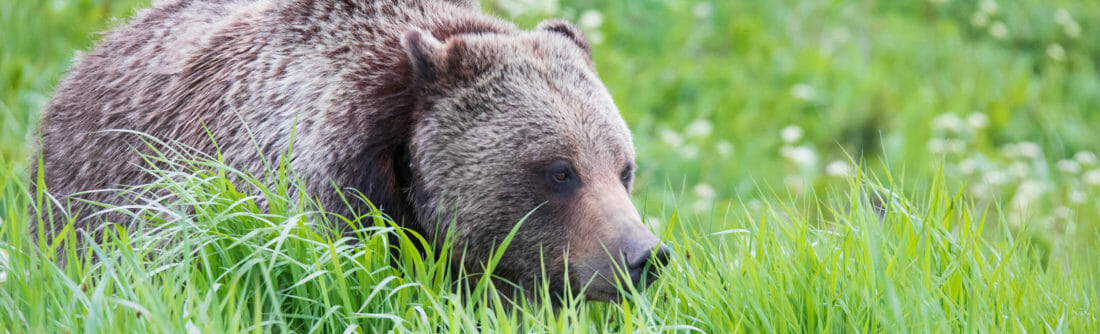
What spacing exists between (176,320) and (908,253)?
209 cm

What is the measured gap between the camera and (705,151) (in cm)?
753

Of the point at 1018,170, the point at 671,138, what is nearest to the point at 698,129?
the point at 671,138

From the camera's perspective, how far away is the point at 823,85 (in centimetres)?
866

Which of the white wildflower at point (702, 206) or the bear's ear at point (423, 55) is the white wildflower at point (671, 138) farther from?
the bear's ear at point (423, 55)


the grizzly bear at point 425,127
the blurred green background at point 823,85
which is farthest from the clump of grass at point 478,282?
the blurred green background at point 823,85

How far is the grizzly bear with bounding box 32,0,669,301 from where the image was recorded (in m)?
3.46

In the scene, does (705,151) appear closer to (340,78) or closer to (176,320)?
(340,78)

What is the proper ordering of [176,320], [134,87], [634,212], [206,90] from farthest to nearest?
[134,87], [206,90], [634,212], [176,320]

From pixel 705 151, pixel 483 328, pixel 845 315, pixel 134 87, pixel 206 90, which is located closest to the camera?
pixel 483 328

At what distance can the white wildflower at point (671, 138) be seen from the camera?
720 cm

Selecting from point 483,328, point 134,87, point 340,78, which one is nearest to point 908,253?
point 483,328

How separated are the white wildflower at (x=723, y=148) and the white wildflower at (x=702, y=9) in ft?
6.37

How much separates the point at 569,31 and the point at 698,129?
3.32 m

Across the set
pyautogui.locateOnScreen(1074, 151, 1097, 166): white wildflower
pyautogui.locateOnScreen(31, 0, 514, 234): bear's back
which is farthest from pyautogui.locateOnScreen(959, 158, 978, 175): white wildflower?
pyautogui.locateOnScreen(31, 0, 514, 234): bear's back
